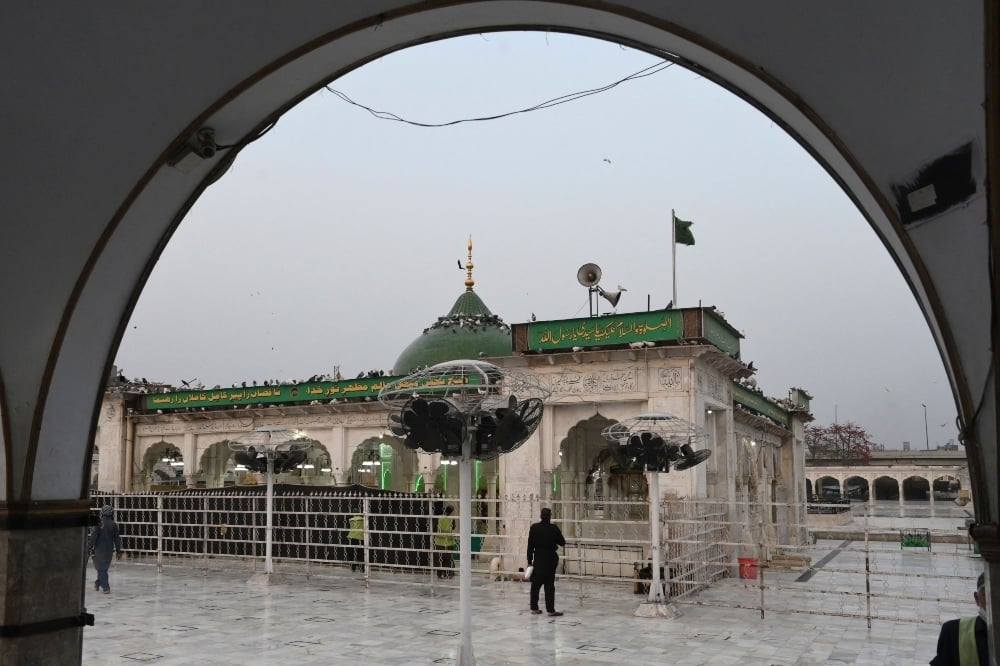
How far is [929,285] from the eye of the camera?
2660mm

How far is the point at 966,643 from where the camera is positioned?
155 inches

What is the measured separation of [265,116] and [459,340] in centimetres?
2031

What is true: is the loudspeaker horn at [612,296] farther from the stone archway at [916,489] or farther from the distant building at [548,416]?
the stone archway at [916,489]

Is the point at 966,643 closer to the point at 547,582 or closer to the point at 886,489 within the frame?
the point at 547,582

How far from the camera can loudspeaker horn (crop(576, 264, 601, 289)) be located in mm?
17562

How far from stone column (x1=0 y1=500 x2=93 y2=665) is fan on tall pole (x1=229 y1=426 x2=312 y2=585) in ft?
31.2

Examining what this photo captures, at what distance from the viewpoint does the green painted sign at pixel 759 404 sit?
59.1ft

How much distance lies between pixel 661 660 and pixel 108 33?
7306 millimetres

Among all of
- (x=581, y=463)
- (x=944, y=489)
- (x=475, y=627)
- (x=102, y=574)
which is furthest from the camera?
(x=944, y=489)

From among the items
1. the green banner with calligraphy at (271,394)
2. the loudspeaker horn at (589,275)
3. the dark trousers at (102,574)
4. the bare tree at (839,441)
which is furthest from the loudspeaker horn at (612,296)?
the bare tree at (839,441)

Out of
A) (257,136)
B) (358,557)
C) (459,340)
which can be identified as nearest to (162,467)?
(459,340)

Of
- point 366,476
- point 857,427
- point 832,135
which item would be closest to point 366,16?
point 832,135

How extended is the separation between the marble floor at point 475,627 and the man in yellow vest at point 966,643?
4374 millimetres

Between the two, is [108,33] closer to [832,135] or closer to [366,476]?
[832,135]
